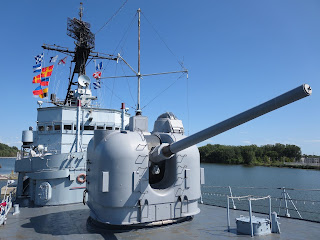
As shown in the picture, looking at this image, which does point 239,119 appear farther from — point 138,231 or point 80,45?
point 80,45

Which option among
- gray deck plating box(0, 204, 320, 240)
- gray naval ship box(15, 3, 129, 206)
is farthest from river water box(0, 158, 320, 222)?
gray naval ship box(15, 3, 129, 206)

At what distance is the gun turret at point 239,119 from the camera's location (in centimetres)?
360

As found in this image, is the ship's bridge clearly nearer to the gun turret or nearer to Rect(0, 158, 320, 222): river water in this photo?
Rect(0, 158, 320, 222): river water

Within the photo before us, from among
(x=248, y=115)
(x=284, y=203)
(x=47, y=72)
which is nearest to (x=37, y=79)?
(x=47, y=72)

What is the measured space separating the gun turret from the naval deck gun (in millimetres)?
23

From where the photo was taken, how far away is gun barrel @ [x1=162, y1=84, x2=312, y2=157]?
358 centimetres

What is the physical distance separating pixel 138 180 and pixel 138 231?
1192mm

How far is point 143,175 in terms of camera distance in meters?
5.95

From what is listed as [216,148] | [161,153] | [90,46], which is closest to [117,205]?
[161,153]

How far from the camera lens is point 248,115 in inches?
168

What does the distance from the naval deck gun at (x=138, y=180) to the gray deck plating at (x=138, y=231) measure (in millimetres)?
272

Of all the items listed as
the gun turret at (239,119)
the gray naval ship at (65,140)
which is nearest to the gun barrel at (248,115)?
the gun turret at (239,119)

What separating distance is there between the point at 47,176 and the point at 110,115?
4.70 metres

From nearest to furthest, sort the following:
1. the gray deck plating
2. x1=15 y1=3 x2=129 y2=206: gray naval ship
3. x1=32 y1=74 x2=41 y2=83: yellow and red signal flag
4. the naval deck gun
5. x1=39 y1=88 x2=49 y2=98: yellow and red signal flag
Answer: the gray deck plating < the naval deck gun < x1=15 y1=3 x2=129 y2=206: gray naval ship < x1=39 y1=88 x2=49 y2=98: yellow and red signal flag < x1=32 y1=74 x2=41 y2=83: yellow and red signal flag
